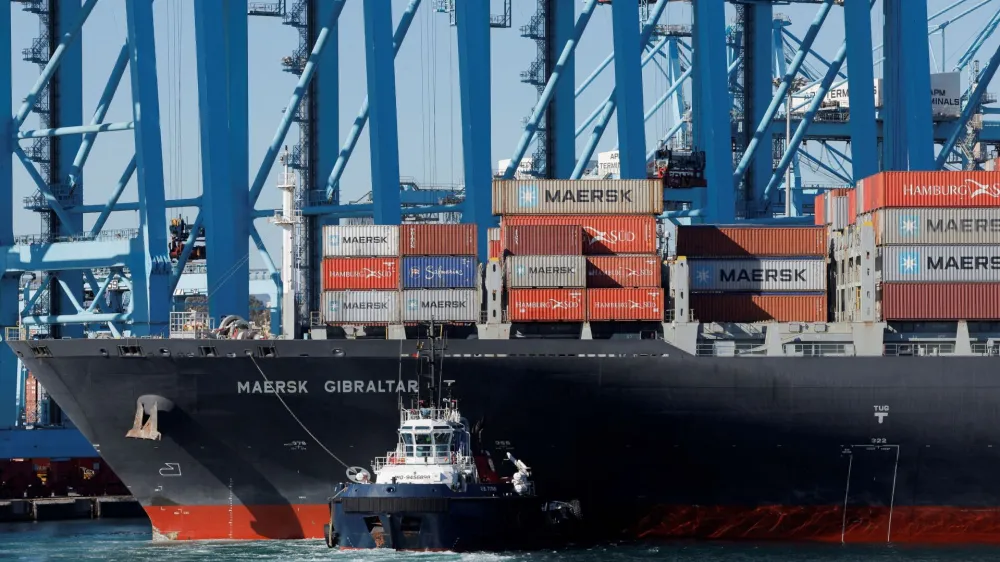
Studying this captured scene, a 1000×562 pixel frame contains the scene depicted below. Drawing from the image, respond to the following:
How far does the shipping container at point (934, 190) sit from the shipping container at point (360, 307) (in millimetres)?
13495

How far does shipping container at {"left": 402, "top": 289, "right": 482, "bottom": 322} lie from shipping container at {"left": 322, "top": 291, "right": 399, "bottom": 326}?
39 cm

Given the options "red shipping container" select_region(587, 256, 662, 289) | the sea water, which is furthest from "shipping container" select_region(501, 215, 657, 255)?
the sea water

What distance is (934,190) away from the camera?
49656 millimetres

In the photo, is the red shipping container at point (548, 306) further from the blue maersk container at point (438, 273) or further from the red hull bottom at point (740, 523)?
the red hull bottom at point (740, 523)

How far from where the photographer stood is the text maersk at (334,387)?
157 ft

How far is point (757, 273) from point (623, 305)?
432 centimetres

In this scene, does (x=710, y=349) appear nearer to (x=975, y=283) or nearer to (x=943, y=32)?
(x=975, y=283)

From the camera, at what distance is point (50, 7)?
68.4 metres

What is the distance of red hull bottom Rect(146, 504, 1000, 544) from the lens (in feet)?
159

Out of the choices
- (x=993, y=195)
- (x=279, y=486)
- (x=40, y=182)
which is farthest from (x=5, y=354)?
(x=993, y=195)

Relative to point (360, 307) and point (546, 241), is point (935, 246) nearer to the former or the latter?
point (546, 241)

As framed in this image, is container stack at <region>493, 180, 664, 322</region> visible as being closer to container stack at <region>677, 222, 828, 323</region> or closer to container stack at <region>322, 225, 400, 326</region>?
container stack at <region>677, 222, 828, 323</region>

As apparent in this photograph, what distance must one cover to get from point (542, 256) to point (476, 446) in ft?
17.8

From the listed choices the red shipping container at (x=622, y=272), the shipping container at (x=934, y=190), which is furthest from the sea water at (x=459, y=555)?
the shipping container at (x=934, y=190)
